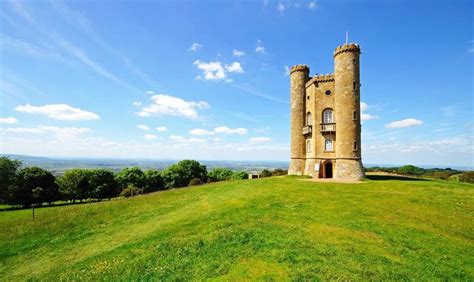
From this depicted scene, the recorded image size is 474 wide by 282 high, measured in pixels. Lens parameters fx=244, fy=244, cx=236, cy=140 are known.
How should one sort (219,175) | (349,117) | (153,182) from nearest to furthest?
(349,117) → (153,182) → (219,175)

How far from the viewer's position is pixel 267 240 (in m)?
12.5

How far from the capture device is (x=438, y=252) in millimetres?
11430

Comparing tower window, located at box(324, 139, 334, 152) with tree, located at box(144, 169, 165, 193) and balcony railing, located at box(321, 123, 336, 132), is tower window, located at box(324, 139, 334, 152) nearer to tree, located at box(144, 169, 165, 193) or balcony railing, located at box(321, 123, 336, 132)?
balcony railing, located at box(321, 123, 336, 132)

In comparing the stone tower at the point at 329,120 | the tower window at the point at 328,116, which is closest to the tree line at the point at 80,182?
the stone tower at the point at 329,120

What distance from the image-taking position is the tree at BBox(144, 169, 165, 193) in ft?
242

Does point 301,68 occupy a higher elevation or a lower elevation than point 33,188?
higher

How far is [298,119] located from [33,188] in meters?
61.2

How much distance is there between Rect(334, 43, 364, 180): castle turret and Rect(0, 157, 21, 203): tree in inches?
2575

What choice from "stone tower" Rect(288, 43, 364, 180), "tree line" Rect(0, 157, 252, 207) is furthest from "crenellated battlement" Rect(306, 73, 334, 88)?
"tree line" Rect(0, 157, 252, 207)

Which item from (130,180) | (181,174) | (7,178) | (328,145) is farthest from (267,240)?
(130,180)

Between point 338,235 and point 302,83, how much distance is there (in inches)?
1299

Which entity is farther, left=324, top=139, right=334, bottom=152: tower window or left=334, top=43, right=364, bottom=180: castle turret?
left=324, top=139, right=334, bottom=152: tower window

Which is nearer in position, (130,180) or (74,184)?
(74,184)

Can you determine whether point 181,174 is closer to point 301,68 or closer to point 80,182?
point 80,182
